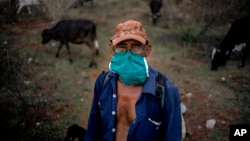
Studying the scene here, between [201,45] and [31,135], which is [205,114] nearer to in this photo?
[31,135]

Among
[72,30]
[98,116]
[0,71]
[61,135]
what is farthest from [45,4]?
[98,116]

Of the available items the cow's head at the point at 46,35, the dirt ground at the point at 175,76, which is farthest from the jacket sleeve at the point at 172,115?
the cow's head at the point at 46,35

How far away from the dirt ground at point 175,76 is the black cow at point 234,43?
0.25m

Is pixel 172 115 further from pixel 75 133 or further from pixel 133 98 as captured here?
pixel 75 133

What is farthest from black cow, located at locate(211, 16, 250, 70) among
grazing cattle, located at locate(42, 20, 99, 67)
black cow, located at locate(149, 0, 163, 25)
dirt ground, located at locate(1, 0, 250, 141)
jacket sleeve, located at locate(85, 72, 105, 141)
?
jacket sleeve, located at locate(85, 72, 105, 141)

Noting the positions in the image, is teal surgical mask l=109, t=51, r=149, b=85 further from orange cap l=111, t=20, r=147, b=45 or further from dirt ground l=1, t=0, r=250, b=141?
dirt ground l=1, t=0, r=250, b=141

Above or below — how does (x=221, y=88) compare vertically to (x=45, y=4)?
below

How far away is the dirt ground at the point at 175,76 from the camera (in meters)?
5.93

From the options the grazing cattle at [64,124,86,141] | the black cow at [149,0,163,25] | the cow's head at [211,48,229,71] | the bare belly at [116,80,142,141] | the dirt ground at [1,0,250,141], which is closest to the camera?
the bare belly at [116,80,142,141]

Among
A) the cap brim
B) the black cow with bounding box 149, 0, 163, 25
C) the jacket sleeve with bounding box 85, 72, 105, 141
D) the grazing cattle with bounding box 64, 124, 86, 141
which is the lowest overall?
the grazing cattle with bounding box 64, 124, 86, 141

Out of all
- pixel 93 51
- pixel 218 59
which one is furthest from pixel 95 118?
pixel 218 59

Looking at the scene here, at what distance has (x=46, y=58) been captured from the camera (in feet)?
28.4

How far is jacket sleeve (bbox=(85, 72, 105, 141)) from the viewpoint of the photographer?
2679 millimetres

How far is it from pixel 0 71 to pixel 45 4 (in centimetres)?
442
